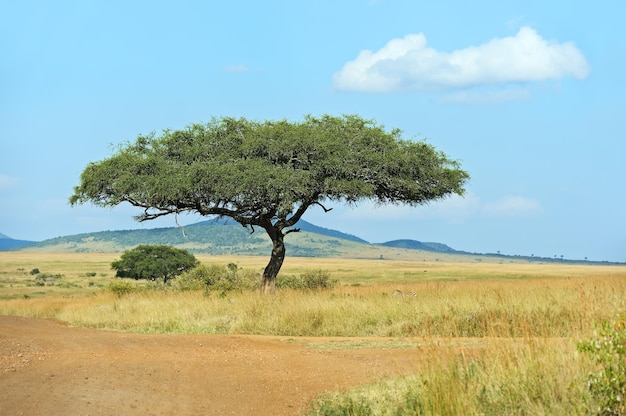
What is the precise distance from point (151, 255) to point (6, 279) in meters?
27.9

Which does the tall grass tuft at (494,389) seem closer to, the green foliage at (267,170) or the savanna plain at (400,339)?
the savanna plain at (400,339)

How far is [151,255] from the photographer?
237ft

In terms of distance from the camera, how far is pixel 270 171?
100 feet

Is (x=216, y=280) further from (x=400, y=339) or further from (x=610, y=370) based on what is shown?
(x=610, y=370)

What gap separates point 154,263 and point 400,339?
5516 centimetres

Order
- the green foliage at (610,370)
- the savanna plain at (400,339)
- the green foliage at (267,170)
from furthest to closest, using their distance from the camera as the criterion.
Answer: the green foliage at (267,170) → the savanna plain at (400,339) → the green foliage at (610,370)

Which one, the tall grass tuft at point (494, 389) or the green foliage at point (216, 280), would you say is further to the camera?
the green foliage at point (216, 280)

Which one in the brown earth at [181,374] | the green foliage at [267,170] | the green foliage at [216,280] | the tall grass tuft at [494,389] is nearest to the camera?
the tall grass tuft at [494,389]

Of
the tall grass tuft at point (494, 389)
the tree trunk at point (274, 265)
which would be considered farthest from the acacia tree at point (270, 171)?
the tall grass tuft at point (494, 389)

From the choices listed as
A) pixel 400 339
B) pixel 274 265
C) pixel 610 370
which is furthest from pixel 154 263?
pixel 610 370

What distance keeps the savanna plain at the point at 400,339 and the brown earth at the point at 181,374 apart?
7 cm

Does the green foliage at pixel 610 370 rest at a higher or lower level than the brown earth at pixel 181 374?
higher

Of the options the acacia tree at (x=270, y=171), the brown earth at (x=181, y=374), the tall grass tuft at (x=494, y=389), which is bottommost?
the brown earth at (x=181, y=374)

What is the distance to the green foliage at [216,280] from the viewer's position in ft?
123
